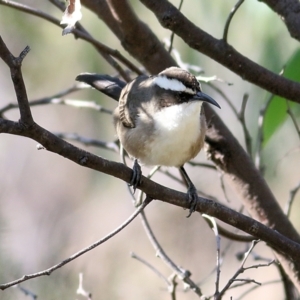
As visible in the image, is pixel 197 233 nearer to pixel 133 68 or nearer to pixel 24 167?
→ pixel 24 167

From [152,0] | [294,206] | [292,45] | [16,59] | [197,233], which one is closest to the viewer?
[16,59]

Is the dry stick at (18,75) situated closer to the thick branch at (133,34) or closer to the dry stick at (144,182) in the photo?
the dry stick at (144,182)

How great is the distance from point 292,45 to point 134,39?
149 centimetres

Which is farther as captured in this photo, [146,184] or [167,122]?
[167,122]

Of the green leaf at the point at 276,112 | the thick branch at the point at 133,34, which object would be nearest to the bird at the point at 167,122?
the thick branch at the point at 133,34

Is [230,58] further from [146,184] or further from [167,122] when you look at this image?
[146,184]

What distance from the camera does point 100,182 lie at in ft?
21.9

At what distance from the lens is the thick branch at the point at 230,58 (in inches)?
106

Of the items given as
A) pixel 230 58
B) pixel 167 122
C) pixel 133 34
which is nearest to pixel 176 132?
pixel 167 122

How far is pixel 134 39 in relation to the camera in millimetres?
3010

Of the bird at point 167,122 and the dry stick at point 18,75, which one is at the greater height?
the bird at point 167,122

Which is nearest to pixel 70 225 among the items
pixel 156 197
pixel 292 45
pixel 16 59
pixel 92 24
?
Result: pixel 92 24

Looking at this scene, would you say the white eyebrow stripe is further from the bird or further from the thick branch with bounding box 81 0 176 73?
the thick branch with bounding box 81 0 176 73

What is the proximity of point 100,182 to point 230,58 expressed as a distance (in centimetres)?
412
